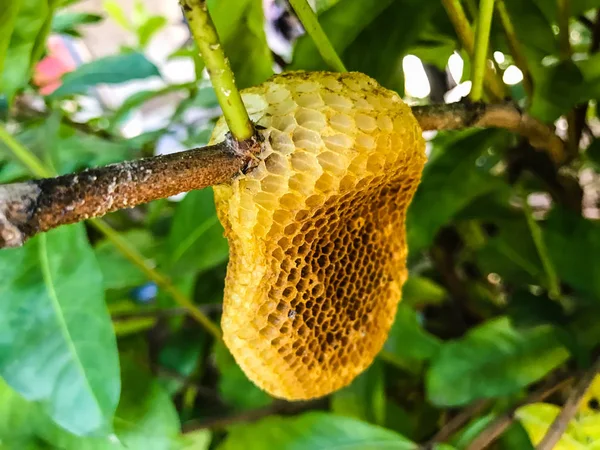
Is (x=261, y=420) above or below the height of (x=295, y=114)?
below

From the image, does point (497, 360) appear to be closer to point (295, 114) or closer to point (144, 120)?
point (295, 114)

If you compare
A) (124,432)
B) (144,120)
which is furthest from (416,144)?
(144,120)

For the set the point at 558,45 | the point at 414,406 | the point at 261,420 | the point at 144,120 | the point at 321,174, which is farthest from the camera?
the point at 144,120

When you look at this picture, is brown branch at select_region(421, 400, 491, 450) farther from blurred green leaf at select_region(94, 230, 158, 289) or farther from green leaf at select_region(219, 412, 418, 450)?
blurred green leaf at select_region(94, 230, 158, 289)

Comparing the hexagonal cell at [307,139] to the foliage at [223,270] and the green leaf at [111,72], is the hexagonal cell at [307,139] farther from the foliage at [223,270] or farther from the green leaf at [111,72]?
the green leaf at [111,72]

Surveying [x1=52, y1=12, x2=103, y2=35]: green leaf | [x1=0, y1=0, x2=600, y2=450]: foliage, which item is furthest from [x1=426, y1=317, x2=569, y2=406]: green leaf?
[x1=52, y1=12, x2=103, y2=35]: green leaf
